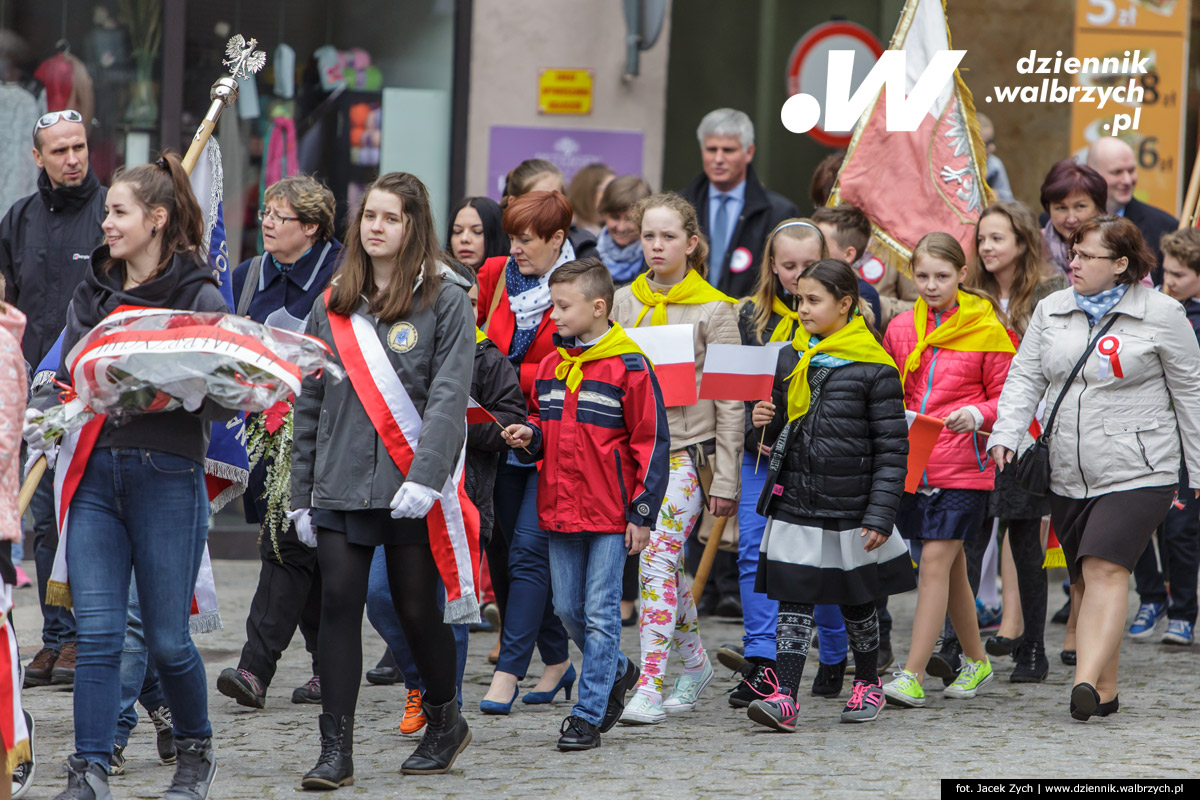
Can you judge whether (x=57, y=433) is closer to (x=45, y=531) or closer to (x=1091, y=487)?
(x=45, y=531)

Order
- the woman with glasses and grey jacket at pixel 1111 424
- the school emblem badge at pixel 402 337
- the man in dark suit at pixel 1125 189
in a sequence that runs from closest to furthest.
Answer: the school emblem badge at pixel 402 337 < the woman with glasses and grey jacket at pixel 1111 424 < the man in dark suit at pixel 1125 189

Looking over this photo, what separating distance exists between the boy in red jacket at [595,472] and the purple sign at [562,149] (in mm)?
4864

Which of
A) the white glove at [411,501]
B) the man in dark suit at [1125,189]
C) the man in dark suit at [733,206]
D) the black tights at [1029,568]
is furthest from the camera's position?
the man in dark suit at [1125,189]

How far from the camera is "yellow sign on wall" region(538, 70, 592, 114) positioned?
1055cm

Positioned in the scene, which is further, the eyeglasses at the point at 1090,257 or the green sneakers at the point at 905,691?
the green sneakers at the point at 905,691

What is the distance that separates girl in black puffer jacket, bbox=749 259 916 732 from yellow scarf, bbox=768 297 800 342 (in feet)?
1.43

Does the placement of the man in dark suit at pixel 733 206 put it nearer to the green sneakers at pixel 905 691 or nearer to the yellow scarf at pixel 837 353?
the yellow scarf at pixel 837 353

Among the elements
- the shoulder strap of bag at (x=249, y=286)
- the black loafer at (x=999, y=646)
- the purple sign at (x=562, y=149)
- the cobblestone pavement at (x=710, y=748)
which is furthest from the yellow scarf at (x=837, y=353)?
the purple sign at (x=562, y=149)

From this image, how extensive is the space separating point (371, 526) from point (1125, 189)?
5366mm

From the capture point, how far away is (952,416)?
635 centimetres

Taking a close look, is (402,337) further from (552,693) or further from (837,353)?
(552,693)

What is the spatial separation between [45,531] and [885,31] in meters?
→ 7.34

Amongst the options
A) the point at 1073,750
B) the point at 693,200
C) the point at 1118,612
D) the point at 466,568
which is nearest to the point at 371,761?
the point at 466,568

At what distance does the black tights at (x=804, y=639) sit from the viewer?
229 inches
